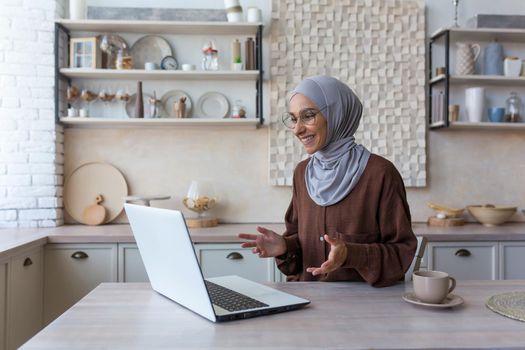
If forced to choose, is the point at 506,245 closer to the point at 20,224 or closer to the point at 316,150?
the point at 316,150

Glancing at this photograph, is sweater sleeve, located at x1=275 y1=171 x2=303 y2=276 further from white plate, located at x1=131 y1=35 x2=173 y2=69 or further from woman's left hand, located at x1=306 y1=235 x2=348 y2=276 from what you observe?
white plate, located at x1=131 y1=35 x2=173 y2=69

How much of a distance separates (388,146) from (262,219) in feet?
3.32

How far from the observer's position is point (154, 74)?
312cm

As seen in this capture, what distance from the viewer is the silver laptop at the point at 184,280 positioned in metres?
1.07

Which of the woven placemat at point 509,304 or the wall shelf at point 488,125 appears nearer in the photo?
the woven placemat at point 509,304

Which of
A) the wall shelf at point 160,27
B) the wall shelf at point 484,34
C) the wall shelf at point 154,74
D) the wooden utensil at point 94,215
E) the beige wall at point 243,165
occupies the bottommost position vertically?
the wooden utensil at point 94,215

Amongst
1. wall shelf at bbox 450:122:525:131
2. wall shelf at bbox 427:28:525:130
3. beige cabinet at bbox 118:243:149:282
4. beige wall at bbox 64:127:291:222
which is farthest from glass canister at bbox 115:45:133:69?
wall shelf at bbox 450:122:525:131

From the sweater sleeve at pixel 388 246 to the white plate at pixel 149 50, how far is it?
2.22 m

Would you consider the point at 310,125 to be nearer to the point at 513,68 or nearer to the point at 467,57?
the point at 467,57

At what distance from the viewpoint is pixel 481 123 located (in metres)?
3.23

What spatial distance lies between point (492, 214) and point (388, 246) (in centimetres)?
204

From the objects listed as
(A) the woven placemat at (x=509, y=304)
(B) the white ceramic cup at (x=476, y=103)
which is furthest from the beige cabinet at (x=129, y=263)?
(B) the white ceramic cup at (x=476, y=103)

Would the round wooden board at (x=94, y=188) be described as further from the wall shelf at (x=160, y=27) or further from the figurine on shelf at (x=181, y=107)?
the wall shelf at (x=160, y=27)

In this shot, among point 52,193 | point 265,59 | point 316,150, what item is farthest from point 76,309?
point 265,59
